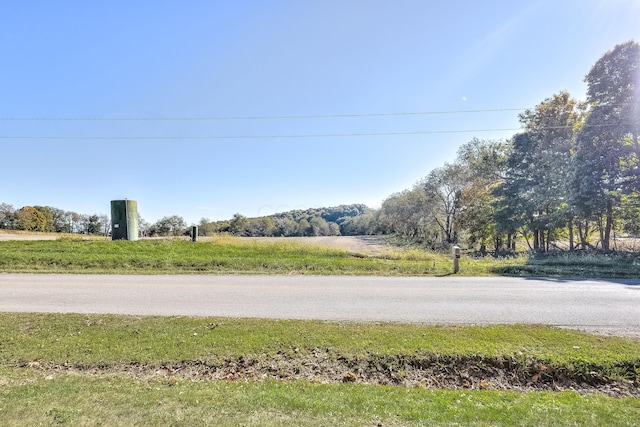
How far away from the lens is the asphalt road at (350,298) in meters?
5.89

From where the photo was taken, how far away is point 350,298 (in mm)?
7250

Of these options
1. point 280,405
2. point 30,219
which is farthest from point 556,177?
point 30,219

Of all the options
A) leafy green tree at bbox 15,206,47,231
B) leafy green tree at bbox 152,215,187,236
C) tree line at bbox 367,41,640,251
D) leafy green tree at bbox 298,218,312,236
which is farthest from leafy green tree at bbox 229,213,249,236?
leafy green tree at bbox 15,206,47,231

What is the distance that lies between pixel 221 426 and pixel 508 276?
35.8 feet

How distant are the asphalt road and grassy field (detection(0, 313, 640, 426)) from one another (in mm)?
733

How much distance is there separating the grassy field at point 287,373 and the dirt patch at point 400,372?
17mm

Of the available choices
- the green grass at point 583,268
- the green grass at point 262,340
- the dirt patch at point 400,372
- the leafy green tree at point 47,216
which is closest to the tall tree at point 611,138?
the green grass at point 583,268

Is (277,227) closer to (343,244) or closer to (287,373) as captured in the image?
(343,244)

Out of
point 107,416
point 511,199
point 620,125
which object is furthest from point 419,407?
point 511,199

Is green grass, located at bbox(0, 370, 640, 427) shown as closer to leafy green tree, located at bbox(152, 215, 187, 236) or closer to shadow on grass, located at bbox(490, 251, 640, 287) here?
shadow on grass, located at bbox(490, 251, 640, 287)

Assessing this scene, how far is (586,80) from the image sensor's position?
Answer: 16812 mm

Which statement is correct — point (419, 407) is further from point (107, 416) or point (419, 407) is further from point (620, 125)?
point (620, 125)

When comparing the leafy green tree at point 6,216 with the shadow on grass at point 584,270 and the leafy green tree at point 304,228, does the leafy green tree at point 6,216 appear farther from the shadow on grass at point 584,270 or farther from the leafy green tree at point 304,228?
the shadow on grass at point 584,270

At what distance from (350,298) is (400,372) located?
3341 millimetres
